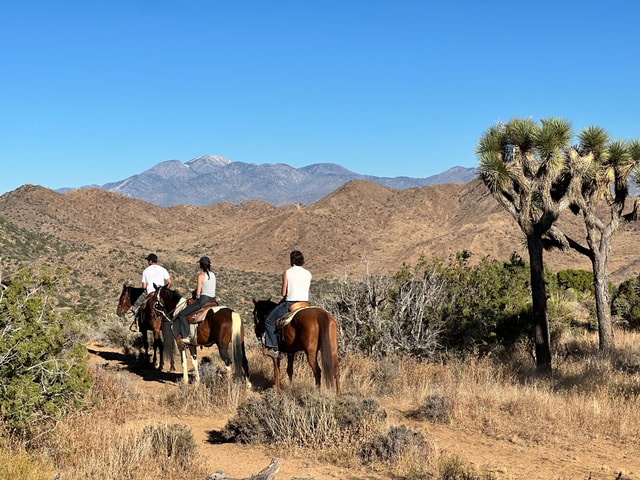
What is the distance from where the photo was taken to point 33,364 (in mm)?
7246

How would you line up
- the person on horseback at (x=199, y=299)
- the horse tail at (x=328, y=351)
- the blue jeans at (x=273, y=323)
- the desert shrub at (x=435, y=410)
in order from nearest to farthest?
1. the desert shrub at (x=435, y=410)
2. the horse tail at (x=328, y=351)
3. the blue jeans at (x=273, y=323)
4. the person on horseback at (x=199, y=299)

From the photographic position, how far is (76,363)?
297 inches

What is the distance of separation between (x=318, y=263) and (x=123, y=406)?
6135cm

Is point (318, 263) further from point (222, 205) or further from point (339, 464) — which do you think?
point (339, 464)

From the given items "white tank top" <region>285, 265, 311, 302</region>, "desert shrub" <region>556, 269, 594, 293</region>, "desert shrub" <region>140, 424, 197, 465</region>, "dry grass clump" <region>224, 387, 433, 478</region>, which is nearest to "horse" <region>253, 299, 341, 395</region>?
"white tank top" <region>285, 265, 311, 302</region>

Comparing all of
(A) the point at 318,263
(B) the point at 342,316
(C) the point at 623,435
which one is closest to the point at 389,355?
(B) the point at 342,316

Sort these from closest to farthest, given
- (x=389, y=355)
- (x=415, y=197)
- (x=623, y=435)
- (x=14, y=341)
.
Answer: (x=14, y=341)
(x=623, y=435)
(x=389, y=355)
(x=415, y=197)

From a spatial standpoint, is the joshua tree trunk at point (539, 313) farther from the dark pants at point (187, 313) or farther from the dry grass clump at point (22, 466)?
the dry grass clump at point (22, 466)

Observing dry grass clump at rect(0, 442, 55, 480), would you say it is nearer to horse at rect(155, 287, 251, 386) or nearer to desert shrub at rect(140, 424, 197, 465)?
desert shrub at rect(140, 424, 197, 465)

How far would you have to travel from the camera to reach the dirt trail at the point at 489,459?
22.5ft

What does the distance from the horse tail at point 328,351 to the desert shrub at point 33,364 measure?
356 cm

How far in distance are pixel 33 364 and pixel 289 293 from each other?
163 inches

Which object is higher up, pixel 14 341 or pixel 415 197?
pixel 415 197

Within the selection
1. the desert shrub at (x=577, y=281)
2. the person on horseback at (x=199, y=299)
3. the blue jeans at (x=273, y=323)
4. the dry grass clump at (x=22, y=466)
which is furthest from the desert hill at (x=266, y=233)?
the dry grass clump at (x=22, y=466)
